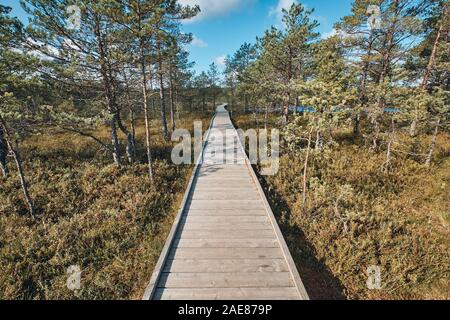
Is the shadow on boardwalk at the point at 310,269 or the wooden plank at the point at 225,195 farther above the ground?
the wooden plank at the point at 225,195

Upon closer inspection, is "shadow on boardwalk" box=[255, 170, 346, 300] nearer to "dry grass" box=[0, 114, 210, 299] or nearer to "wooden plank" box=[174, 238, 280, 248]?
"wooden plank" box=[174, 238, 280, 248]

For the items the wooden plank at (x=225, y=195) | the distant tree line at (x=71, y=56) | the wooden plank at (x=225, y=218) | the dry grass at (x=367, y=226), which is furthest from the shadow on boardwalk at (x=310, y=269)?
the distant tree line at (x=71, y=56)

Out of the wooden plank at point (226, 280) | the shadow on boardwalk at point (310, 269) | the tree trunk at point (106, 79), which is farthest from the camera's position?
the tree trunk at point (106, 79)

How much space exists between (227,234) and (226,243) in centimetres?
36

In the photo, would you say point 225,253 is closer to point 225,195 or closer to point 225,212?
point 225,212

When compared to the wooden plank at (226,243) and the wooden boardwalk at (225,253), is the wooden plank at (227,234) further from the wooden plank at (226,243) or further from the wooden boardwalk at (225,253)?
the wooden plank at (226,243)

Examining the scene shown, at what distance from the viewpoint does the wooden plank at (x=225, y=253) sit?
499 centimetres

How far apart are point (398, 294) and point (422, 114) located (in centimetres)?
871

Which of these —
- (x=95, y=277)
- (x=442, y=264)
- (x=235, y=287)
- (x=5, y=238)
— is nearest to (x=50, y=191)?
(x=5, y=238)

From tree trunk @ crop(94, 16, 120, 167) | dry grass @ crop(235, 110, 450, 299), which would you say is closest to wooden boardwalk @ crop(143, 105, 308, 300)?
dry grass @ crop(235, 110, 450, 299)

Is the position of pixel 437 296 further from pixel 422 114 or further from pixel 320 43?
pixel 320 43

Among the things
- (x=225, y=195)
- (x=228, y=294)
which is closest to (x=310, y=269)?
(x=228, y=294)

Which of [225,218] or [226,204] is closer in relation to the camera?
[225,218]

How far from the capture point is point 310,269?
5516mm
